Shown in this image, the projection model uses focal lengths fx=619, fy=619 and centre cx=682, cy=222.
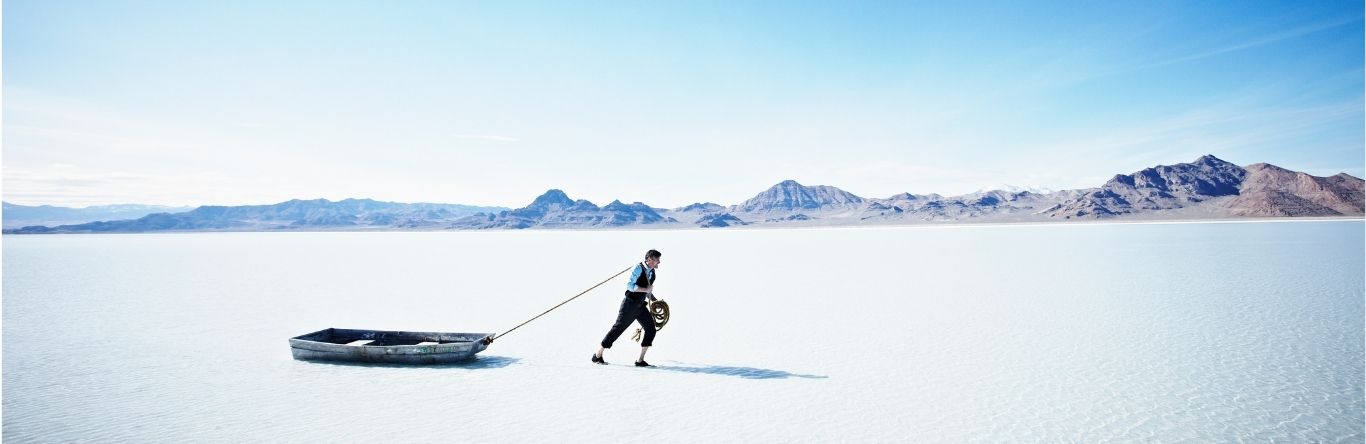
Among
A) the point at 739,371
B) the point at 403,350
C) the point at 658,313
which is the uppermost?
the point at 658,313

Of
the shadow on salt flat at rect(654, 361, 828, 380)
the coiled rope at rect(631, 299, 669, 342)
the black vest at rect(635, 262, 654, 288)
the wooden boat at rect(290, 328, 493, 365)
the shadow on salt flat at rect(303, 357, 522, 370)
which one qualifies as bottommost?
the shadow on salt flat at rect(654, 361, 828, 380)

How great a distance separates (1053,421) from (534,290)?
48.2 ft

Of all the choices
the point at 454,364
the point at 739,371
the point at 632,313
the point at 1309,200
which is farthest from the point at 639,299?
the point at 1309,200

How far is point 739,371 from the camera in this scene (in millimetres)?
8180

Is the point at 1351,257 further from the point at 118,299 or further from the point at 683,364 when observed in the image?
the point at 118,299

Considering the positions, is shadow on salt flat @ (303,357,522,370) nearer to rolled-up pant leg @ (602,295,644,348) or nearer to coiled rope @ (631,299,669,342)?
rolled-up pant leg @ (602,295,644,348)

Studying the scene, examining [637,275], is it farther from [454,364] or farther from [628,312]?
[454,364]

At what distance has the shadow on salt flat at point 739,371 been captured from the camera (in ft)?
25.8

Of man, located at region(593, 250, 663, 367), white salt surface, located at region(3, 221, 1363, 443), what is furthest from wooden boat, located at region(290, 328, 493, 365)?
man, located at region(593, 250, 663, 367)

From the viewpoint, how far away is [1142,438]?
5.70 m

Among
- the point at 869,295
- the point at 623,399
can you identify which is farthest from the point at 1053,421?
the point at 869,295

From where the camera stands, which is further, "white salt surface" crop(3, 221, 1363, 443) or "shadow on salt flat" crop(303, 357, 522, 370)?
"shadow on salt flat" crop(303, 357, 522, 370)

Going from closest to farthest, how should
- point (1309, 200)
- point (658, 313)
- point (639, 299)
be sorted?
point (639, 299), point (658, 313), point (1309, 200)

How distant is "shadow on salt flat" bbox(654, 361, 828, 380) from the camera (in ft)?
25.8
